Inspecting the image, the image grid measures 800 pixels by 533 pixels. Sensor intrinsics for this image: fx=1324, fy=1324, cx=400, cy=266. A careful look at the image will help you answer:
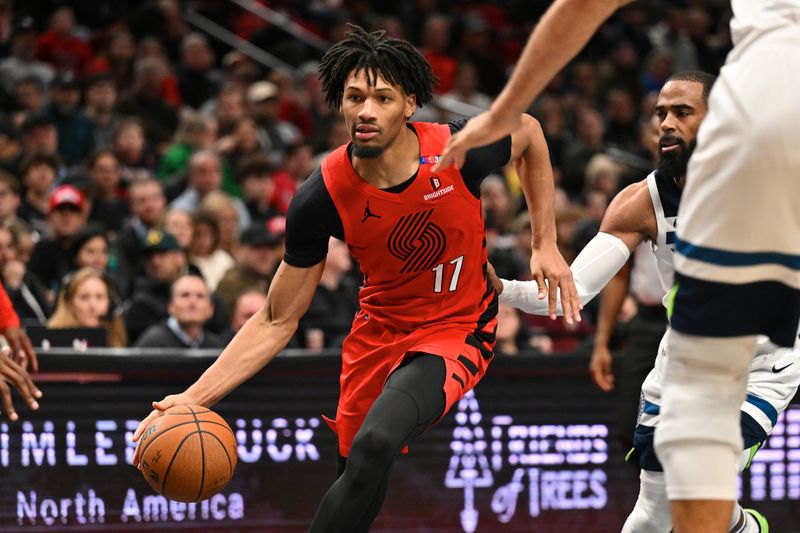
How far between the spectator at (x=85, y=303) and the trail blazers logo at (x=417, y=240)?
344cm

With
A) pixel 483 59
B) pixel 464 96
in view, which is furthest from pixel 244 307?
pixel 483 59

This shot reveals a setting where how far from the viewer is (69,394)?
25.2 feet

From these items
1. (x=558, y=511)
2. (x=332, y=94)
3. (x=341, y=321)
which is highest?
(x=332, y=94)

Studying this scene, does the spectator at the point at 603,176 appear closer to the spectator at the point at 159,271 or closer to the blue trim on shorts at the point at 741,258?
the spectator at the point at 159,271

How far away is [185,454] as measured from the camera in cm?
499

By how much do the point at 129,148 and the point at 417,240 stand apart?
6747 millimetres

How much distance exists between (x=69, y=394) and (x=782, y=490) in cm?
432

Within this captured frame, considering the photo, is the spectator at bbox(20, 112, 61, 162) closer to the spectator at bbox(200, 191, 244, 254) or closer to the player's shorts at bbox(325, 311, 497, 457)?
the spectator at bbox(200, 191, 244, 254)

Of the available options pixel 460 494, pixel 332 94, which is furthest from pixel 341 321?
pixel 332 94

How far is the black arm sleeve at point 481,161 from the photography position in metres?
5.30

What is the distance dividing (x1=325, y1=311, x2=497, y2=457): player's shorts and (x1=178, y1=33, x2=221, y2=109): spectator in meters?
8.57

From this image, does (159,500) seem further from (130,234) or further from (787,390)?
(787,390)

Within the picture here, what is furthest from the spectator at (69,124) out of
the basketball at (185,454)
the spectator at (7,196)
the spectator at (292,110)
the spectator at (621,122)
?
the basketball at (185,454)

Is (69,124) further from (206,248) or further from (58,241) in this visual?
(206,248)
